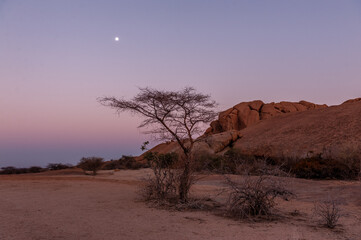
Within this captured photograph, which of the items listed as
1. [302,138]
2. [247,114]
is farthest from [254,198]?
[247,114]

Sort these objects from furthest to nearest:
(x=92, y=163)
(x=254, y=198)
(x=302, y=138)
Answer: (x=302, y=138) < (x=92, y=163) < (x=254, y=198)

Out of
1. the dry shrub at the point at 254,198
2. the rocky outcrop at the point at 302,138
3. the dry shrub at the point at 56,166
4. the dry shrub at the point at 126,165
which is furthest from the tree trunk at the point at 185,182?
the dry shrub at the point at 56,166

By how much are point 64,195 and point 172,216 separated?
5198mm

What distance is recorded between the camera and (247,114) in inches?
1692

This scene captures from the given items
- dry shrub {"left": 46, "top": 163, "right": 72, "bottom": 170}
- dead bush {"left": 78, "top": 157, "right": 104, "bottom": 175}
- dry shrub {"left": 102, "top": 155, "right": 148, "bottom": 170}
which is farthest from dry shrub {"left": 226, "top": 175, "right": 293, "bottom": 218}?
dry shrub {"left": 46, "top": 163, "right": 72, "bottom": 170}

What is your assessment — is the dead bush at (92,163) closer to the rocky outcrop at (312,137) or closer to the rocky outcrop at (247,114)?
the rocky outcrop at (312,137)

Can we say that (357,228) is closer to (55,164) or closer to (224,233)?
(224,233)

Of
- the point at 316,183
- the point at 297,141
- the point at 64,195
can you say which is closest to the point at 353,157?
the point at 316,183

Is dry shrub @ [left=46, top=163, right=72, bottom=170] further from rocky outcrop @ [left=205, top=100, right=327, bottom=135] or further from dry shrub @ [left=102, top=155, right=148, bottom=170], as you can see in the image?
rocky outcrop @ [left=205, top=100, right=327, bottom=135]

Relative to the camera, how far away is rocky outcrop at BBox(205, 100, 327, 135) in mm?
41781

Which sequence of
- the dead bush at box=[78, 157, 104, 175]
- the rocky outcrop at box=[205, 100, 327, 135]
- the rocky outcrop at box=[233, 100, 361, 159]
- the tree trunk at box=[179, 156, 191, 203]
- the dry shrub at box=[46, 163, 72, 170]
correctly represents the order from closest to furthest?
the tree trunk at box=[179, 156, 191, 203] < the rocky outcrop at box=[233, 100, 361, 159] < the dead bush at box=[78, 157, 104, 175] < the dry shrub at box=[46, 163, 72, 170] < the rocky outcrop at box=[205, 100, 327, 135]

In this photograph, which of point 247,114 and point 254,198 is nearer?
point 254,198

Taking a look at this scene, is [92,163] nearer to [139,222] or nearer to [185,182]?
[185,182]

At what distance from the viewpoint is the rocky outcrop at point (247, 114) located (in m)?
41.8
